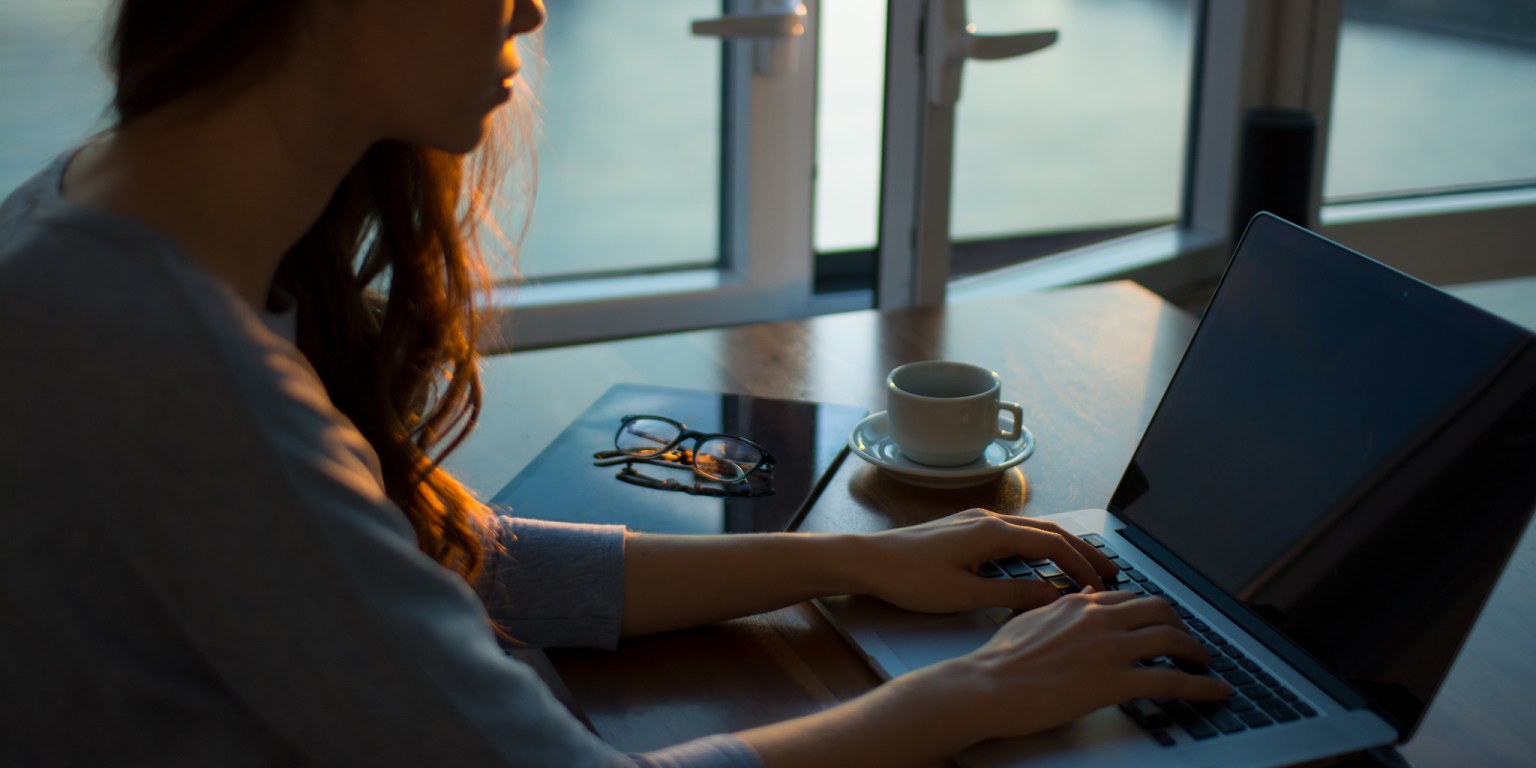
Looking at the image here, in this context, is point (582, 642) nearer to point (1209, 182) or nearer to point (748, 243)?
point (748, 243)

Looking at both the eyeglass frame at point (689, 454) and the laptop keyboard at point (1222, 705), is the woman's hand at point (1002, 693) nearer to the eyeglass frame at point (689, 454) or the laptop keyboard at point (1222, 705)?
the laptop keyboard at point (1222, 705)

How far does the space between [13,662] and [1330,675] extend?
0.67 m

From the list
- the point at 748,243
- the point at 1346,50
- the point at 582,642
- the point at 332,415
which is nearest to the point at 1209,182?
the point at 1346,50

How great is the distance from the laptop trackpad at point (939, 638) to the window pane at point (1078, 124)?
1.70 metres

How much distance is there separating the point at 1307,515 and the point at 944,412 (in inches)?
11.8

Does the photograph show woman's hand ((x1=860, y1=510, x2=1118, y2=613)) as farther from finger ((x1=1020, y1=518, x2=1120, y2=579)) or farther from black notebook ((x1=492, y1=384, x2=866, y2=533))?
black notebook ((x1=492, y1=384, x2=866, y2=533))

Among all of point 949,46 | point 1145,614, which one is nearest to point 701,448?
point 1145,614

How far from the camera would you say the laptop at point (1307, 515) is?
704mm

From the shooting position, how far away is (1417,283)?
2.55ft

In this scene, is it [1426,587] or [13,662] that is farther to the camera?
[1426,587]

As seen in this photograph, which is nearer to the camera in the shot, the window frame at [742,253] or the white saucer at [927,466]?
the white saucer at [927,466]

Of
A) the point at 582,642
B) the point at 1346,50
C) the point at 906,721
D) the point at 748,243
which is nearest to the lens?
the point at 906,721

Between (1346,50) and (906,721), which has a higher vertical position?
(1346,50)

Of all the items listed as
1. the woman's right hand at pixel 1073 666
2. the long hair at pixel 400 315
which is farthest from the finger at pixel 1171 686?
the long hair at pixel 400 315
